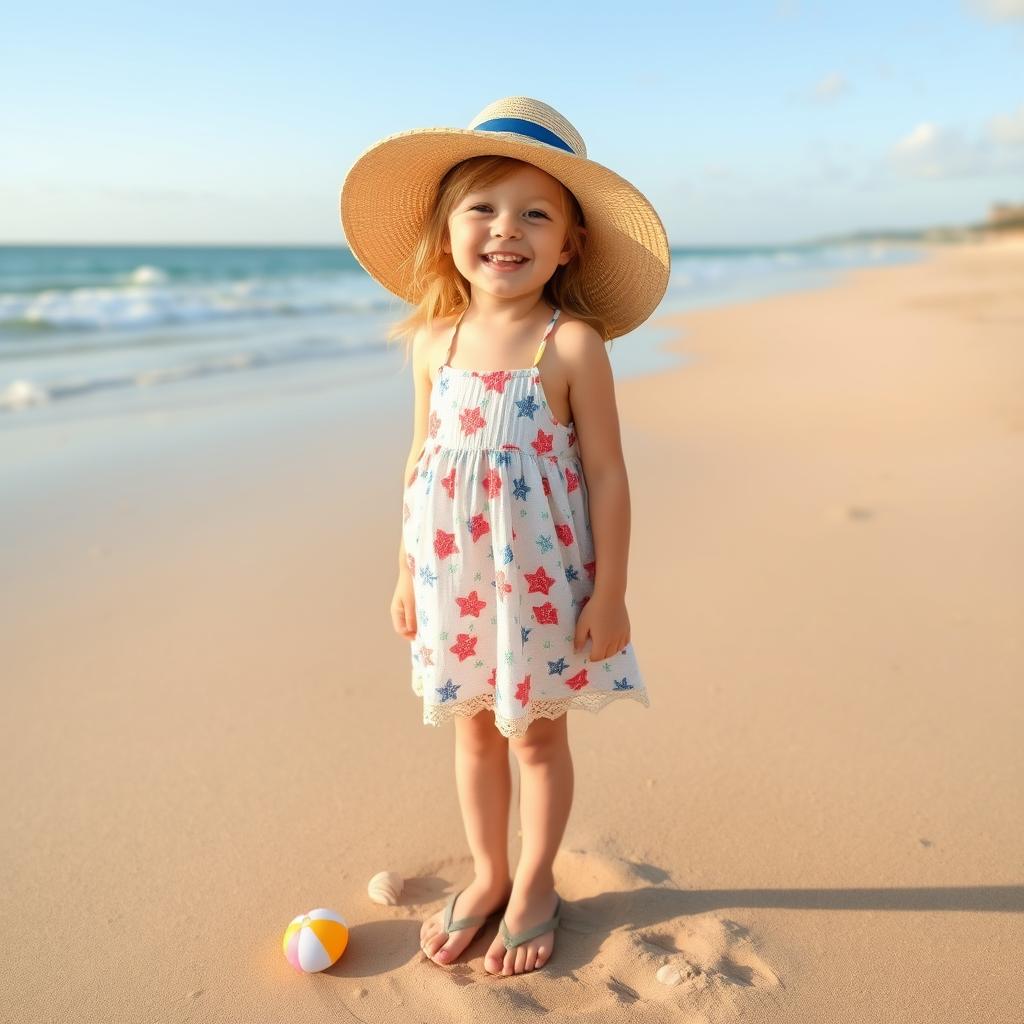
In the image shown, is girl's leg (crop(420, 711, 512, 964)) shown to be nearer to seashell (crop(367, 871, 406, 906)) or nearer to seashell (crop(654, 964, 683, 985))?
seashell (crop(367, 871, 406, 906))

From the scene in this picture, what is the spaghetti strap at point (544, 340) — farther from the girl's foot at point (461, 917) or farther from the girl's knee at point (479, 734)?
the girl's foot at point (461, 917)

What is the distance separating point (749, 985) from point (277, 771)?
4.41ft

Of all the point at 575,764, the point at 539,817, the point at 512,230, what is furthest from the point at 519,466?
the point at 575,764

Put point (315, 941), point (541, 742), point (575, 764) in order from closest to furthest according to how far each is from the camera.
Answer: point (315, 941)
point (541, 742)
point (575, 764)

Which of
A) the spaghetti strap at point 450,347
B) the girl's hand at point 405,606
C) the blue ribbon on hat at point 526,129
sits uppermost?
the blue ribbon on hat at point 526,129

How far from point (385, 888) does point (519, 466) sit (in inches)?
41.0

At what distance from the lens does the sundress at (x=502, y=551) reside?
1.96m

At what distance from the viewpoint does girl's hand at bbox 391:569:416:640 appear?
220cm

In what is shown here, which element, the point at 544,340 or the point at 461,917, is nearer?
the point at 544,340

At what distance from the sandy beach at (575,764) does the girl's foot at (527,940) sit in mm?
36

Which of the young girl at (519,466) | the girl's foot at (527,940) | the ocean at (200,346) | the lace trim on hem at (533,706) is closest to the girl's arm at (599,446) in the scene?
the young girl at (519,466)

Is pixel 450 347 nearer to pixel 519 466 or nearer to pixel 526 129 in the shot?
pixel 519 466

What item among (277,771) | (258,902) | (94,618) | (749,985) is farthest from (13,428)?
(749,985)

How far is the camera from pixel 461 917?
2.19 meters
